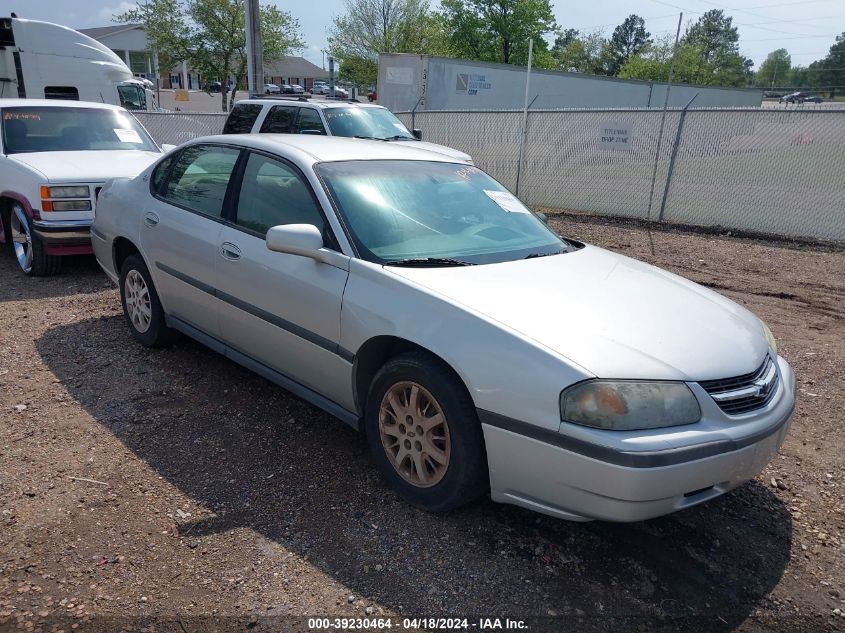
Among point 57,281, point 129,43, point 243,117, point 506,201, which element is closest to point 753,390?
point 506,201

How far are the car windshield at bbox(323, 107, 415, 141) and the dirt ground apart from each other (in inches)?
261

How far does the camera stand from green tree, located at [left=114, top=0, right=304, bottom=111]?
34.2 metres

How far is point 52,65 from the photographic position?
1502 cm

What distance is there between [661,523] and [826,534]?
2.52ft

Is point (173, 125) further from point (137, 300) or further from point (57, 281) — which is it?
point (137, 300)

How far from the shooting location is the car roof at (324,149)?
12.8 feet

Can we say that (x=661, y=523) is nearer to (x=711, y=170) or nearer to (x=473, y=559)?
(x=473, y=559)

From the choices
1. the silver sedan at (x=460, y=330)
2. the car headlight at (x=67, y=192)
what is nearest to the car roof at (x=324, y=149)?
the silver sedan at (x=460, y=330)

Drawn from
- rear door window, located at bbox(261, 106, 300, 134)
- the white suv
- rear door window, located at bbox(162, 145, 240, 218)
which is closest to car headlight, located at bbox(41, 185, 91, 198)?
rear door window, located at bbox(162, 145, 240, 218)

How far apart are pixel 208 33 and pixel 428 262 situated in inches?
1431

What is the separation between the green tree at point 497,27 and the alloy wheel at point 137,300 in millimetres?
40887

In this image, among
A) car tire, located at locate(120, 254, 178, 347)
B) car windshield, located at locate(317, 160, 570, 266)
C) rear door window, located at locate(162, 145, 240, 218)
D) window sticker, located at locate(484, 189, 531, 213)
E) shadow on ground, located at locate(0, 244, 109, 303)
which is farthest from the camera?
shadow on ground, located at locate(0, 244, 109, 303)

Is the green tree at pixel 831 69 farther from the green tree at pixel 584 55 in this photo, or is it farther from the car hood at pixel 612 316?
the car hood at pixel 612 316

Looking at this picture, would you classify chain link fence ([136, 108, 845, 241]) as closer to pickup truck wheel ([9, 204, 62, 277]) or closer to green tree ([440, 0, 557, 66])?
pickup truck wheel ([9, 204, 62, 277])
